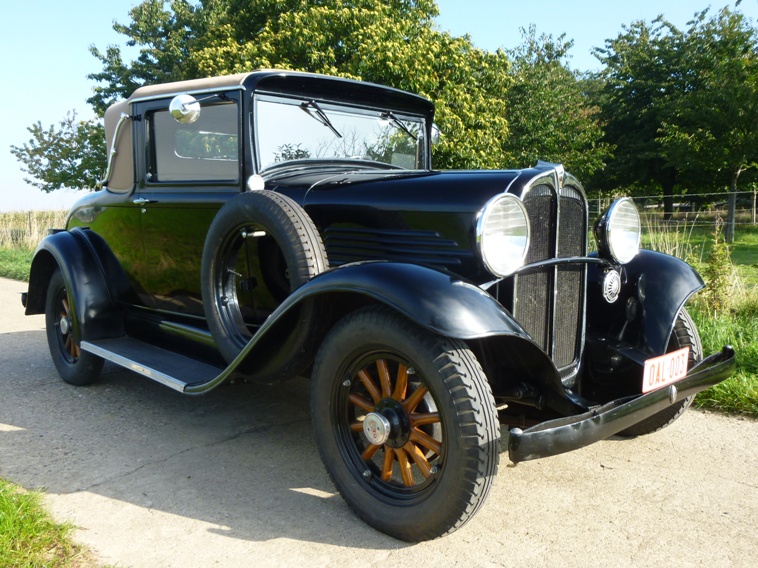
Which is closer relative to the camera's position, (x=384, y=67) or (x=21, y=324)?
(x=21, y=324)

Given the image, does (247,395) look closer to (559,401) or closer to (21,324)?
(559,401)

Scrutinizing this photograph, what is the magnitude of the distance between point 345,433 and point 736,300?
4488 millimetres

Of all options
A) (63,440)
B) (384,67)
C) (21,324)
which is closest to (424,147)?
(63,440)

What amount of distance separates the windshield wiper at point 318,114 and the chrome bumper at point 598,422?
2201 millimetres

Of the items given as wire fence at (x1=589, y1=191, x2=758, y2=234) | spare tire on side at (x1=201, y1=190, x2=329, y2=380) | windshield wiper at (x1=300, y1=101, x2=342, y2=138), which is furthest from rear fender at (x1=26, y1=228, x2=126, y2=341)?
wire fence at (x1=589, y1=191, x2=758, y2=234)

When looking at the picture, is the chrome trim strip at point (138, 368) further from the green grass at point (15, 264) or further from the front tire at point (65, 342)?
the green grass at point (15, 264)

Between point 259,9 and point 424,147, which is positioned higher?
point 259,9

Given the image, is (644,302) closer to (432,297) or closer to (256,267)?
(432,297)

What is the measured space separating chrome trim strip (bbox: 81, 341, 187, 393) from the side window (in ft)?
3.60

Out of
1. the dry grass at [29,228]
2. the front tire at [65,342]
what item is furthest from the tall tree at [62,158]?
the front tire at [65,342]

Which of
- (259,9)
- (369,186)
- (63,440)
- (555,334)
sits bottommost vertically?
(63,440)

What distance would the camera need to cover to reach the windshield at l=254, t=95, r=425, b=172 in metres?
3.47

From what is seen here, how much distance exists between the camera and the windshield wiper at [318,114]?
11.9ft

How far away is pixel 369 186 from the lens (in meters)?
3.10
